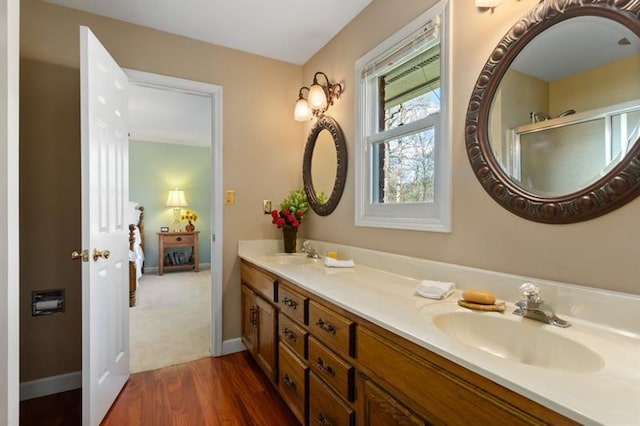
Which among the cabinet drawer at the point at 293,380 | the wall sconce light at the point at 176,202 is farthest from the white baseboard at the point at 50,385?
the wall sconce light at the point at 176,202

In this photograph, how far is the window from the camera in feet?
4.95

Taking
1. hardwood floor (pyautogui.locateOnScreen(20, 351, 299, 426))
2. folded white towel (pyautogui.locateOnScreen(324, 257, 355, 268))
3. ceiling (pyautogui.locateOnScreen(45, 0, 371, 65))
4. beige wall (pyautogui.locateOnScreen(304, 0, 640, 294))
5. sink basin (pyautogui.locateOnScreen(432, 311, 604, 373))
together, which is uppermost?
ceiling (pyautogui.locateOnScreen(45, 0, 371, 65))

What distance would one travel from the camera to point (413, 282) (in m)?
1.56

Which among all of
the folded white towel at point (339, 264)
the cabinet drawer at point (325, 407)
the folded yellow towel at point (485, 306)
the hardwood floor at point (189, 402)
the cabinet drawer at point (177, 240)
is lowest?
the hardwood floor at point (189, 402)

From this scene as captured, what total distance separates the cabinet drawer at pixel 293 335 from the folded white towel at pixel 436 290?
0.59m

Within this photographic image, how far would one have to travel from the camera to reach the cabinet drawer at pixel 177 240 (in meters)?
5.49

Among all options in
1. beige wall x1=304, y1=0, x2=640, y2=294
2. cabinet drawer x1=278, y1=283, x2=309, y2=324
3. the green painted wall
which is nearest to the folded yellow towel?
beige wall x1=304, y1=0, x2=640, y2=294

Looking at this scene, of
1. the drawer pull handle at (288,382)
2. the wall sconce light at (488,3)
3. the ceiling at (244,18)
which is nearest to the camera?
the wall sconce light at (488,3)

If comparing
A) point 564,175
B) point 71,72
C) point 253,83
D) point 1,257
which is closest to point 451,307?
point 564,175

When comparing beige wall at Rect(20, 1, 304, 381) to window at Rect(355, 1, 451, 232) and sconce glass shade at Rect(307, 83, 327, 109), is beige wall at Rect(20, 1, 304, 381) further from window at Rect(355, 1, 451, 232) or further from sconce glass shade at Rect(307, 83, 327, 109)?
window at Rect(355, 1, 451, 232)

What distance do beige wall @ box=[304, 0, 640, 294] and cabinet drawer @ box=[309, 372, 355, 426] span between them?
30.9 inches

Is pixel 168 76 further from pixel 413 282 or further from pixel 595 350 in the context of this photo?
pixel 595 350

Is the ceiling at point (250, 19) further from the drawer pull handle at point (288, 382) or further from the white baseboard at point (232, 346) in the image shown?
the drawer pull handle at point (288, 382)

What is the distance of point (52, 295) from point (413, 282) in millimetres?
2282
